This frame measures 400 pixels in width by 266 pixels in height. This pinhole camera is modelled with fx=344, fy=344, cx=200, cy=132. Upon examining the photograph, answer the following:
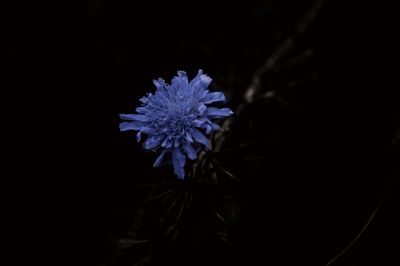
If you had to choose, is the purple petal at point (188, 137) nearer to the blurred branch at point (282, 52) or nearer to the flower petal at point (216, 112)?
the flower petal at point (216, 112)

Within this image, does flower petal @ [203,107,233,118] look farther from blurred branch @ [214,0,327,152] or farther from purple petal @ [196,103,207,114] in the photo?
blurred branch @ [214,0,327,152]

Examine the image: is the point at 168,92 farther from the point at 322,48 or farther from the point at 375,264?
the point at 322,48

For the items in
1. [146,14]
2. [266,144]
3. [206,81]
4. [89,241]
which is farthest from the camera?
[146,14]

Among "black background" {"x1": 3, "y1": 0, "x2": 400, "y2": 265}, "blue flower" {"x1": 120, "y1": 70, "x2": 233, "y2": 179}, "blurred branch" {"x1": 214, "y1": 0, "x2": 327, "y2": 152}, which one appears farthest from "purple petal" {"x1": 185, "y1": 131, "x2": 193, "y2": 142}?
"blurred branch" {"x1": 214, "y1": 0, "x2": 327, "y2": 152}

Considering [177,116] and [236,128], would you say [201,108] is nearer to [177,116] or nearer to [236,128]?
[177,116]

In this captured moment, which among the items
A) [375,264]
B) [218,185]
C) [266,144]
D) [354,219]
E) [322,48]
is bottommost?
[375,264]

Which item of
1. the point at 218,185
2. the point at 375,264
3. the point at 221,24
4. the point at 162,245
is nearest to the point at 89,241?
the point at 162,245
